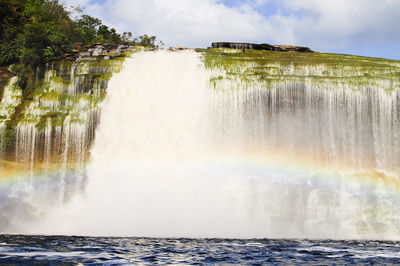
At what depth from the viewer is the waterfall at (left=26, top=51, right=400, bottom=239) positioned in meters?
24.9

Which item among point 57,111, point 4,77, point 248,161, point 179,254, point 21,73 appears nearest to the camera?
point 179,254

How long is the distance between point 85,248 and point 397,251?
1151 centimetres

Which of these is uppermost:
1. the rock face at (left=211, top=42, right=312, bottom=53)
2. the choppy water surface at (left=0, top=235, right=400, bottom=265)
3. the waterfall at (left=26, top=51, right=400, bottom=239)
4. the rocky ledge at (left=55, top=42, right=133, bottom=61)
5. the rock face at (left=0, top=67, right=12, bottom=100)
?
the rock face at (left=211, top=42, right=312, bottom=53)

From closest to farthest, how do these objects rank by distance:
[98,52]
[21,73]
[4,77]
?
[21,73], [4,77], [98,52]

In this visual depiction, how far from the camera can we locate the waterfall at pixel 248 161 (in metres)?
24.9

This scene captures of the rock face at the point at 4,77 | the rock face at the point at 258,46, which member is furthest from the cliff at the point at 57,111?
the rock face at the point at 258,46

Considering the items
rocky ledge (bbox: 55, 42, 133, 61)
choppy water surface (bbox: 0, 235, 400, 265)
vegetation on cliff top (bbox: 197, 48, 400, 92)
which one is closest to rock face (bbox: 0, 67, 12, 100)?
rocky ledge (bbox: 55, 42, 133, 61)

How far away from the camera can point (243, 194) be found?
83.6 ft

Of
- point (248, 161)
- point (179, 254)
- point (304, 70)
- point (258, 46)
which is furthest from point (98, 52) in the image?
point (179, 254)

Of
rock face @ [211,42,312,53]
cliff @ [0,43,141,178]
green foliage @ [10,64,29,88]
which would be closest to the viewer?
cliff @ [0,43,141,178]

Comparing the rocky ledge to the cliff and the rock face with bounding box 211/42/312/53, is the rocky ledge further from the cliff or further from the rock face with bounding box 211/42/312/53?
the rock face with bounding box 211/42/312/53

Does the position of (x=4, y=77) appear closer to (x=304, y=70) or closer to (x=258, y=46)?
(x=258, y=46)

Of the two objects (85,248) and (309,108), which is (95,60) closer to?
(309,108)

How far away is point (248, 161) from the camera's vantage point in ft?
85.3
